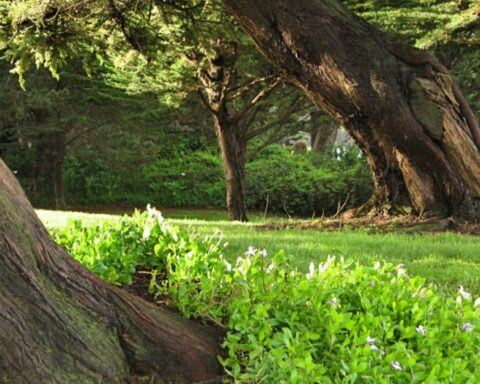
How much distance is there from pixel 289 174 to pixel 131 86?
1099 centimetres

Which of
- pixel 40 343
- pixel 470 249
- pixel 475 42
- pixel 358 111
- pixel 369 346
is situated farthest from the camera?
pixel 475 42

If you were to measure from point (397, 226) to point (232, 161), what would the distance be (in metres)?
5.79

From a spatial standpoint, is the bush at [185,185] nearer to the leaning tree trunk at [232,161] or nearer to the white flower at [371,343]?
the leaning tree trunk at [232,161]

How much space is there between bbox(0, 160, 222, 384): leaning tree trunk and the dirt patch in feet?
19.5

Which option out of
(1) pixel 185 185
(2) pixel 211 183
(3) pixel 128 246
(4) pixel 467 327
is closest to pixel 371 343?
(4) pixel 467 327

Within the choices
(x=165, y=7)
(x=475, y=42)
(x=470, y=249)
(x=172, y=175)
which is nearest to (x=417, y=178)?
(x=470, y=249)

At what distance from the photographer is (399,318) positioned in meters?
3.21

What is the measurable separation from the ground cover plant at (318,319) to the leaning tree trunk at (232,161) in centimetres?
1011

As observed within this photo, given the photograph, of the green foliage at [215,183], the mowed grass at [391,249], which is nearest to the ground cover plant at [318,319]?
the mowed grass at [391,249]

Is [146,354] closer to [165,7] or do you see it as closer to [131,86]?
[165,7]

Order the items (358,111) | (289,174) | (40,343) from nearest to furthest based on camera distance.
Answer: (40,343) → (358,111) → (289,174)

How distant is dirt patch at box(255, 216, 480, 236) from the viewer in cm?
852

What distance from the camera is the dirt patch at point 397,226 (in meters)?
8.52

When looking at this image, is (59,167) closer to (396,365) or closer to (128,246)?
(128,246)
